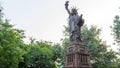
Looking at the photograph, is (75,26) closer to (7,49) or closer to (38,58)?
(7,49)

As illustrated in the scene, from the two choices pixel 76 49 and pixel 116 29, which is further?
pixel 116 29

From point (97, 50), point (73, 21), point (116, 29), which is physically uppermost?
point (116, 29)

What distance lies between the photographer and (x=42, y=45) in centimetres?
3122

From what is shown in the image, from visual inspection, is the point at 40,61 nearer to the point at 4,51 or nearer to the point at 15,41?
the point at 15,41

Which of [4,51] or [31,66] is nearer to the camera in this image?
[4,51]

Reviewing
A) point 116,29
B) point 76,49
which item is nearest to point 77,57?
point 76,49

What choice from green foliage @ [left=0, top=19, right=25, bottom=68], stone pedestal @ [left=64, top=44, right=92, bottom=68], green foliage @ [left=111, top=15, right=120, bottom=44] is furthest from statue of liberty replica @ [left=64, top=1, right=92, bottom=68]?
green foliage @ [left=111, top=15, right=120, bottom=44]

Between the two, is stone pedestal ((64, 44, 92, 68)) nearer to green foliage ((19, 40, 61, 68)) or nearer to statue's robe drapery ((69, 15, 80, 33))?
statue's robe drapery ((69, 15, 80, 33))

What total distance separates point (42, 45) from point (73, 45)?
15.1m

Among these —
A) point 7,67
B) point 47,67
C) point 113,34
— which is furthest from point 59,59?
point 7,67

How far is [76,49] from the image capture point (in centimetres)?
1612

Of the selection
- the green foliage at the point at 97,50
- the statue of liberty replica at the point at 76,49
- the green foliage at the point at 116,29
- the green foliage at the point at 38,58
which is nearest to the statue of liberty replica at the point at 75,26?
the statue of liberty replica at the point at 76,49

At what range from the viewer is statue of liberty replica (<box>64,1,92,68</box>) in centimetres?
1588

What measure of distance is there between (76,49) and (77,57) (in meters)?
0.56
